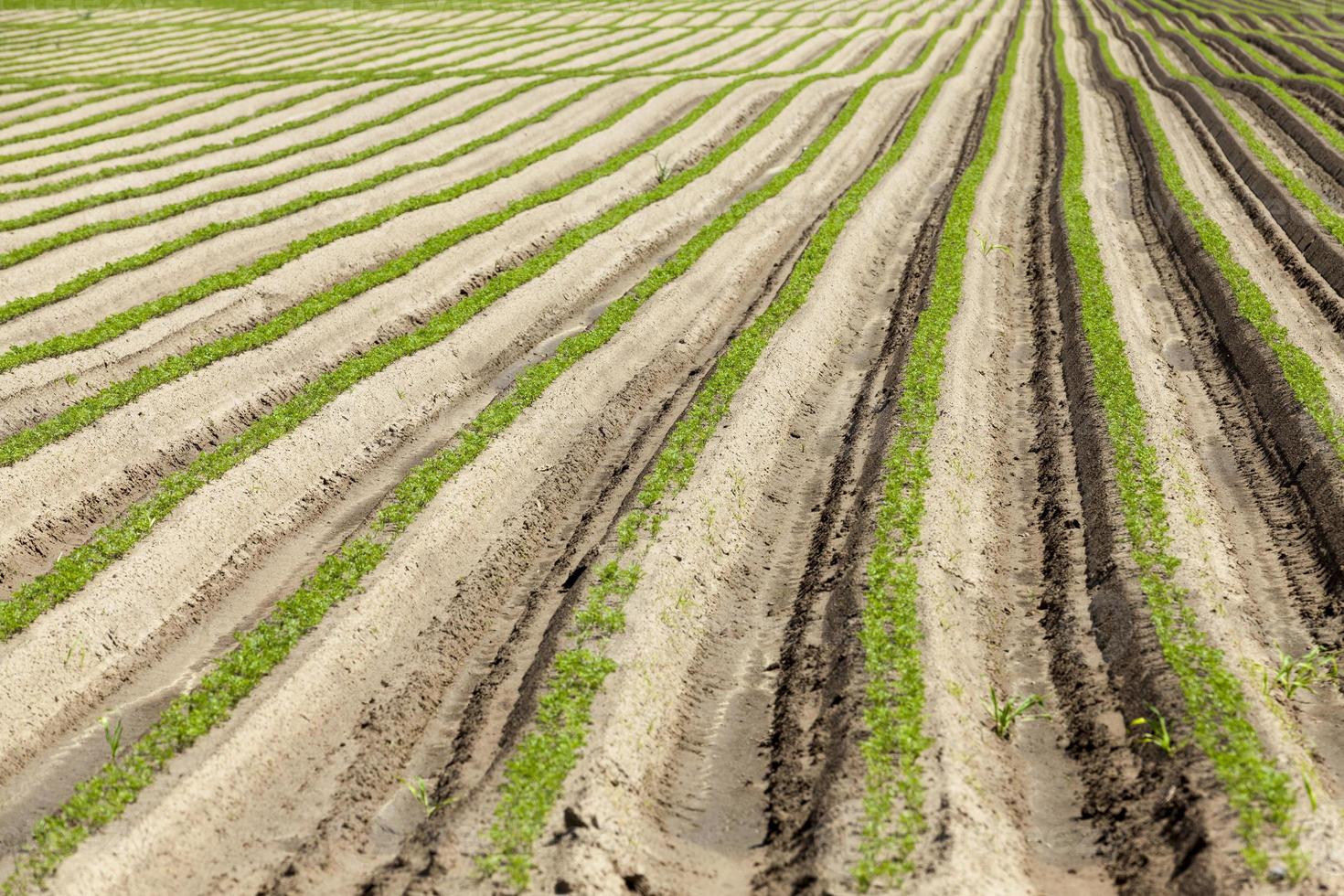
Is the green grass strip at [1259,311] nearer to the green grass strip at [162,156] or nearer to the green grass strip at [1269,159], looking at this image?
the green grass strip at [1269,159]

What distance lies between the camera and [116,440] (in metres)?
14.5

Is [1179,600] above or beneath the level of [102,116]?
beneath

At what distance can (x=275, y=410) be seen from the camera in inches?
629

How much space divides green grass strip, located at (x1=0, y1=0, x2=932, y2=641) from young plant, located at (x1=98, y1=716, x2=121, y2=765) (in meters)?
1.98

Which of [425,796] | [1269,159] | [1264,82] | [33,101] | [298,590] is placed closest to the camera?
[425,796]

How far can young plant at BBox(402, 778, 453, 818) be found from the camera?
8773 mm

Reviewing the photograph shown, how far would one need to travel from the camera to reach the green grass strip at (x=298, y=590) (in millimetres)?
8594

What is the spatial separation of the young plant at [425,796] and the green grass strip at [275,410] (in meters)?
5.45

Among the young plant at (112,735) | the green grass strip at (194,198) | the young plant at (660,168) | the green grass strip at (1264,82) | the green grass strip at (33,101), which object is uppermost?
the green grass strip at (1264,82)

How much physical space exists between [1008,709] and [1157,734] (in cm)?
131

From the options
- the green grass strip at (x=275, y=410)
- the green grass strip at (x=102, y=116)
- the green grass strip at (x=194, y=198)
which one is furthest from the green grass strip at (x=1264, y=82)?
the green grass strip at (x=102, y=116)

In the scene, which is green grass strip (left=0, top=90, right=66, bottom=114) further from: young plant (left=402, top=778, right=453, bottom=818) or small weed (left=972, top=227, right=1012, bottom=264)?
young plant (left=402, top=778, right=453, bottom=818)

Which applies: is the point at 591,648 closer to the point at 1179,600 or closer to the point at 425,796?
the point at 425,796

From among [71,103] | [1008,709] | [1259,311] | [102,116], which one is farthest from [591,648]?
[71,103]
